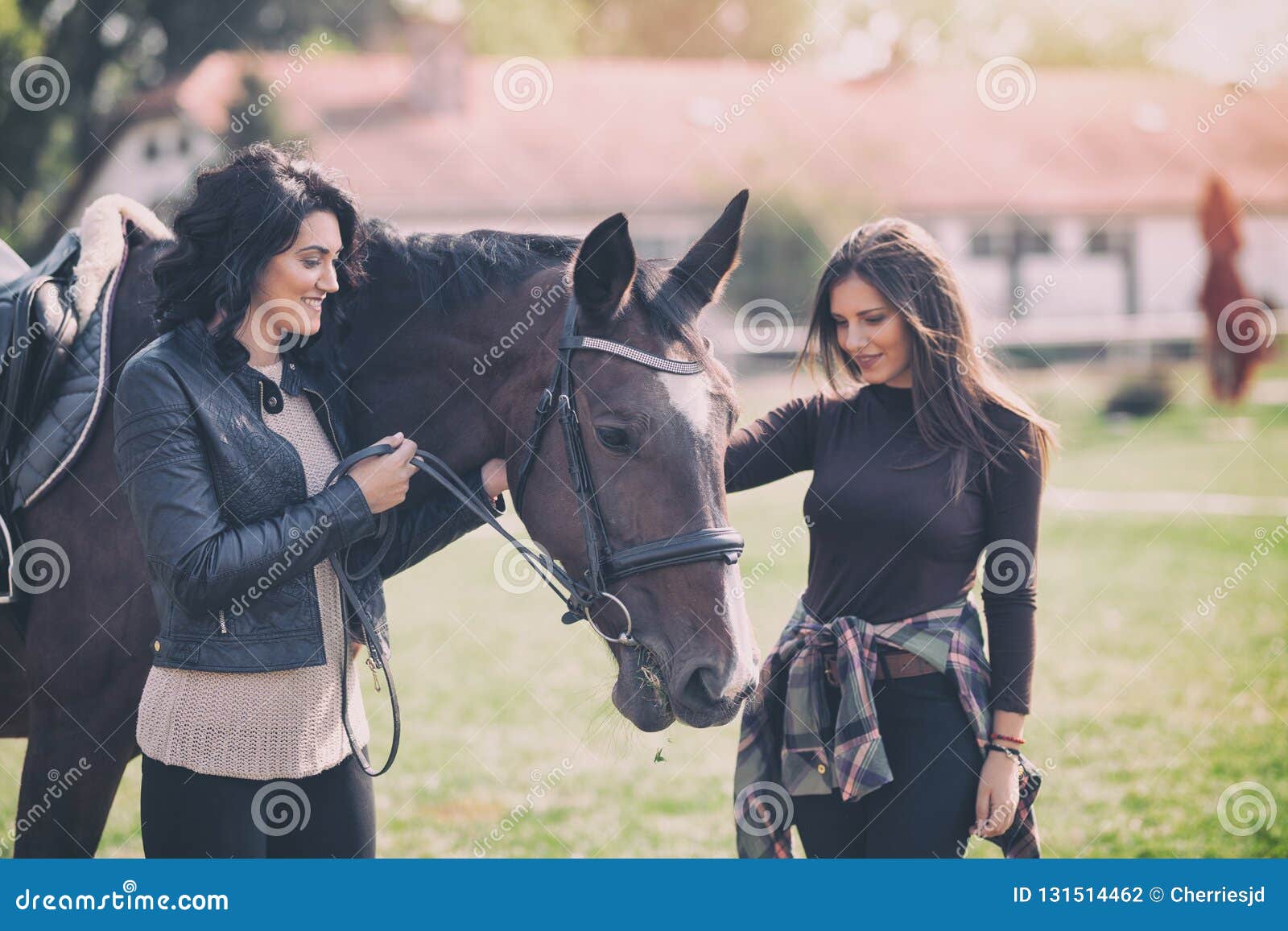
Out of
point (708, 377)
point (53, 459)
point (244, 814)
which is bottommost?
point (244, 814)

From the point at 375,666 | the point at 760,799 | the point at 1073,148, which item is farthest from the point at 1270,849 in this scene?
the point at 1073,148

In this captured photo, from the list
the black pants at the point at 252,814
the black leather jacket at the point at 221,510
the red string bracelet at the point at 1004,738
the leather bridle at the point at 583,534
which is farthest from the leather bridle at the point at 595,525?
the red string bracelet at the point at 1004,738

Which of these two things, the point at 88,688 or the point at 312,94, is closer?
the point at 88,688

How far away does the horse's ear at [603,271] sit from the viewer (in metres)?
2.42

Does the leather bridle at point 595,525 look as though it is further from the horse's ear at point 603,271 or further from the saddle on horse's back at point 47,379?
the saddle on horse's back at point 47,379

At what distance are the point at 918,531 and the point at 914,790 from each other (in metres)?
0.67

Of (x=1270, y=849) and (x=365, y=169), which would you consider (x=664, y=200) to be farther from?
(x=1270, y=849)

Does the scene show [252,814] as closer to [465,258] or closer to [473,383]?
[473,383]

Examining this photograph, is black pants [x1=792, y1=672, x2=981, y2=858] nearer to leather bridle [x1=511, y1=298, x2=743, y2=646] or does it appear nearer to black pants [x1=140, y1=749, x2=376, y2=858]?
leather bridle [x1=511, y1=298, x2=743, y2=646]

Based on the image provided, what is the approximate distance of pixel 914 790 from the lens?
106 inches

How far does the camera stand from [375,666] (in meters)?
2.53

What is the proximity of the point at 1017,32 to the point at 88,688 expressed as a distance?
4348 centimetres

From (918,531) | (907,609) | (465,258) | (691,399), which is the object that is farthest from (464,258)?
(907,609)

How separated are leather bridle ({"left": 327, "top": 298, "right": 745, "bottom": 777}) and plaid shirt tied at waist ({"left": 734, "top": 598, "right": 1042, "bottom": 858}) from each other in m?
0.59
